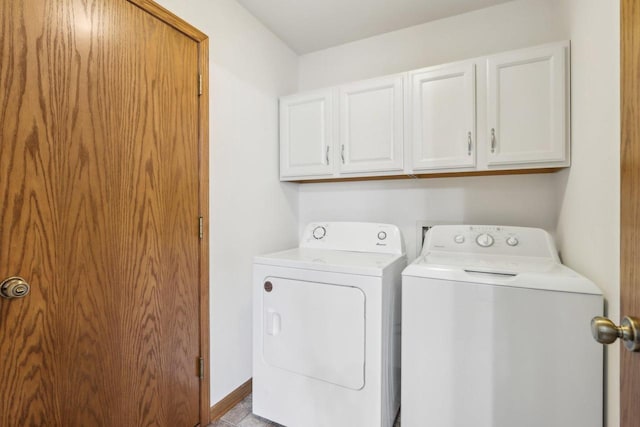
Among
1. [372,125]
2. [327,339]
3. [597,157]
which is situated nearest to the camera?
[597,157]

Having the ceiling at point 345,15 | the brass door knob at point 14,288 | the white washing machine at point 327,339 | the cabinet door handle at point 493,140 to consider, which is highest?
the ceiling at point 345,15

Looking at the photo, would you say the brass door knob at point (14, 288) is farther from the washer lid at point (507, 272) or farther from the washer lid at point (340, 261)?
the washer lid at point (507, 272)

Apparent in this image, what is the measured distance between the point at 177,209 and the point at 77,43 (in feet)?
2.44

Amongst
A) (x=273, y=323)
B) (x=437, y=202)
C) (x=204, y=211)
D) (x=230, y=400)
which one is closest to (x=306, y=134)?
(x=204, y=211)

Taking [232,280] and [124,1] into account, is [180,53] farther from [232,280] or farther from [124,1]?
[232,280]

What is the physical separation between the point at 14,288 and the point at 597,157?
2106 mm

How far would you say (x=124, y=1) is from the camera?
4.02ft

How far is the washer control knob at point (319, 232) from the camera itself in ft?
6.97

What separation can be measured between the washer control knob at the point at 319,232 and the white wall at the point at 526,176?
0.82ft

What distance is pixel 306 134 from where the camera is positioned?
212 cm

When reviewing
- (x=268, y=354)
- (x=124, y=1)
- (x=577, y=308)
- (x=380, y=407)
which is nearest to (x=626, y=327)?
(x=577, y=308)

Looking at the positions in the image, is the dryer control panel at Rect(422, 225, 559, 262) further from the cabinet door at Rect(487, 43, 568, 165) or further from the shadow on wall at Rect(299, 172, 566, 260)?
the cabinet door at Rect(487, 43, 568, 165)

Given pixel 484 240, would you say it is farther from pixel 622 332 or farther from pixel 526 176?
pixel 622 332

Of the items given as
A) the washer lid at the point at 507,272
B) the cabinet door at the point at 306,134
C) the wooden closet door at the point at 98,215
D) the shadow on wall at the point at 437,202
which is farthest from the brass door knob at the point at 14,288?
the shadow on wall at the point at 437,202
